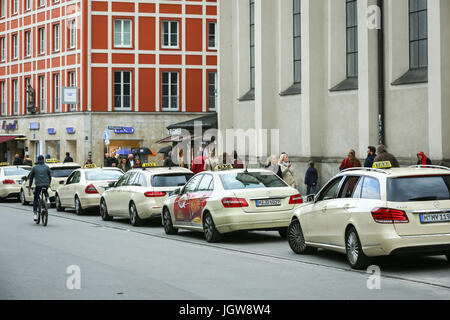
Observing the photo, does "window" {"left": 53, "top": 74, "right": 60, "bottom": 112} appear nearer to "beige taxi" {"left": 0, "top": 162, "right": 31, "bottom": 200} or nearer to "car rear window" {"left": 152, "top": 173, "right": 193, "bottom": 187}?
"beige taxi" {"left": 0, "top": 162, "right": 31, "bottom": 200}

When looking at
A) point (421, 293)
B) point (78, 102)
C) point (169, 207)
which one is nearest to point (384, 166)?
point (421, 293)

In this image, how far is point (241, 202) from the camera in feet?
51.4

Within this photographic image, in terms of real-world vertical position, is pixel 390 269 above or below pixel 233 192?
below

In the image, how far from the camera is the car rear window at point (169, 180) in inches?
818

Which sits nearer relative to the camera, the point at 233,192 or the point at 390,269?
the point at 390,269

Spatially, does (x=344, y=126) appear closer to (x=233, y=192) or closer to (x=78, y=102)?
(x=233, y=192)

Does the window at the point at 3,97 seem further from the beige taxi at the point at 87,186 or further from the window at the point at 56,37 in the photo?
the beige taxi at the point at 87,186

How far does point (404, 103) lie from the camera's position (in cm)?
2625

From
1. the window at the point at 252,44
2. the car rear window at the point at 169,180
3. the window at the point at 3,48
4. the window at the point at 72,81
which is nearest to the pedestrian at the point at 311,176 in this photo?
the car rear window at the point at 169,180

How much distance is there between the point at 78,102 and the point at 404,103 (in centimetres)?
2908

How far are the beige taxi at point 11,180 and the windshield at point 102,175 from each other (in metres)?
8.07

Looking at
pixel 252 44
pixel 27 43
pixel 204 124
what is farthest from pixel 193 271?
pixel 27 43

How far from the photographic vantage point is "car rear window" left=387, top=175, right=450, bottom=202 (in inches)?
440

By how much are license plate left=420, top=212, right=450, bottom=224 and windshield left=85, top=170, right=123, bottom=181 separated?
16172mm
